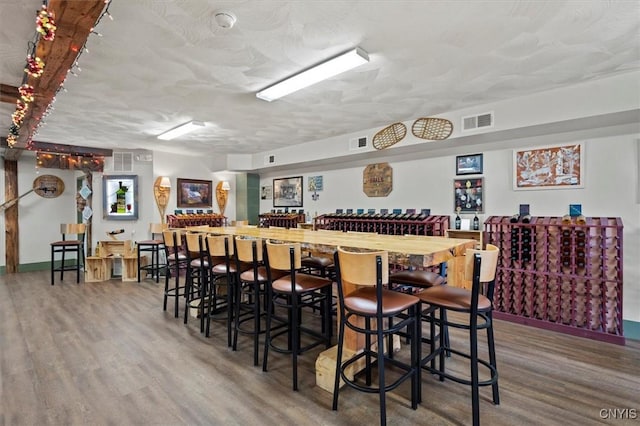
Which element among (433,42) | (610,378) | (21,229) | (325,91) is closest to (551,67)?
(433,42)

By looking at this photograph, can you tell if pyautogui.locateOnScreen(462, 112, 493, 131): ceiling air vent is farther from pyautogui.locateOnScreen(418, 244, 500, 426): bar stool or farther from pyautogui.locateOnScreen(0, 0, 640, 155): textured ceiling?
pyautogui.locateOnScreen(418, 244, 500, 426): bar stool

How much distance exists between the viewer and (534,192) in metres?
4.13

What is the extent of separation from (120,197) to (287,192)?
362 cm

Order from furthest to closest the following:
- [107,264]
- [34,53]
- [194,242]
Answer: [107,264]
[194,242]
[34,53]

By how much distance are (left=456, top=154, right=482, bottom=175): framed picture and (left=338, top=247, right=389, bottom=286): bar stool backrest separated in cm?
336

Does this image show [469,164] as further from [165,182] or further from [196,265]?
[165,182]

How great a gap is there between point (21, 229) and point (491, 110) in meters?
9.42

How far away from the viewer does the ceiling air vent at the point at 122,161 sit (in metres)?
6.70

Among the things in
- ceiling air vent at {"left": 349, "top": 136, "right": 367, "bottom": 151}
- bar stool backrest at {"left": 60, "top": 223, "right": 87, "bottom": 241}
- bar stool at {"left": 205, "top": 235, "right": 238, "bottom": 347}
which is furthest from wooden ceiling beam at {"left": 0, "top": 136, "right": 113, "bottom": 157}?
ceiling air vent at {"left": 349, "top": 136, "right": 367, "bottom": 151}

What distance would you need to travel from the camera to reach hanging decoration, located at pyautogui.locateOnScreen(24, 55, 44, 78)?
2403mm

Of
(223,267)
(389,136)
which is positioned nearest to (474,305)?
(223,267)

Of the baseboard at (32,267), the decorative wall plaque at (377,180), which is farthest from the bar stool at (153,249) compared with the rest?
the decorative wall plaque at (377,180)

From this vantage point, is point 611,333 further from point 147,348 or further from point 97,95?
point 97,95

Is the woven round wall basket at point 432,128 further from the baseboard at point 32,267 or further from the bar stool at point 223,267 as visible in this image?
the baseboard at point 32,267
